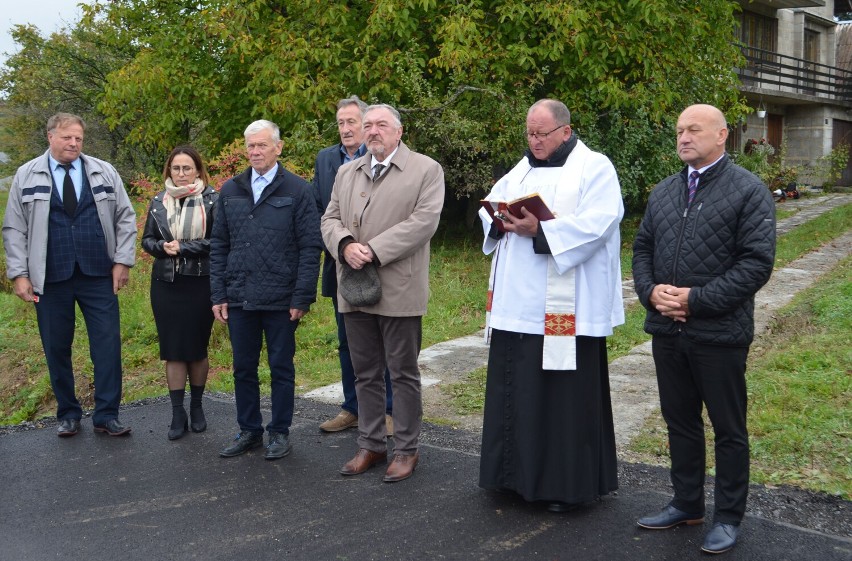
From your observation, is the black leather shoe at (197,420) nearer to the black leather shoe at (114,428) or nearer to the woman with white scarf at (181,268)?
the woman with white scarf at (181,268)

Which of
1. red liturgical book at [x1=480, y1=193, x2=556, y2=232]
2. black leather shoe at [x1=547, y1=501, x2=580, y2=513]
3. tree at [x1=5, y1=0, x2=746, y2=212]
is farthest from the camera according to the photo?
tree at [x1=5, y1=0, x2=746, y2=212]

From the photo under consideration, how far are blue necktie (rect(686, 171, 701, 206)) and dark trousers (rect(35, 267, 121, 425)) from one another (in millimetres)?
4147

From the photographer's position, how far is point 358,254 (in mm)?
5078

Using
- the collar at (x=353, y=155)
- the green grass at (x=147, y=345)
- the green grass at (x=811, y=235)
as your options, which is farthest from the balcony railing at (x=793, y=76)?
the collar at (x=353, y=155)

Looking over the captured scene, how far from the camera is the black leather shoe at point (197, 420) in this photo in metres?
6.24

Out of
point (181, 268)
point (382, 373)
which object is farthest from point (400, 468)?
point (181, 268)

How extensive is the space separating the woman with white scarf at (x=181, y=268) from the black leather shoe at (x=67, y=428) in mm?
704

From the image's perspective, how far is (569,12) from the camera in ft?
41.0

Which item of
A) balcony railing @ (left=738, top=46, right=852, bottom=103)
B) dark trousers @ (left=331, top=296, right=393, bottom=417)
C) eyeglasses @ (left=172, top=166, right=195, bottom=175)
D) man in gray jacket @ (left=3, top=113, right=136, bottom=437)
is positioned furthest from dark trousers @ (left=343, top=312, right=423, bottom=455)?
balcony railing @ (left=738, top=46, right=852, bottom=103)

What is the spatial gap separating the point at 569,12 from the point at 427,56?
2.57 metres

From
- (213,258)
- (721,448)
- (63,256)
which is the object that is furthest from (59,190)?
(721,448)

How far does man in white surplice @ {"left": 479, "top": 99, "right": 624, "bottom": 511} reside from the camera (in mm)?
4496

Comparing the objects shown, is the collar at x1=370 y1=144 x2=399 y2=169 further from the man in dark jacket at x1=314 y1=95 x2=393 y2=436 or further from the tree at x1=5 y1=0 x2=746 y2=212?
the tree at x1=5 y1=0 x2=746 y2=212

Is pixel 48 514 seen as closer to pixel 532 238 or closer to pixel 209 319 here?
pixel 209 319
